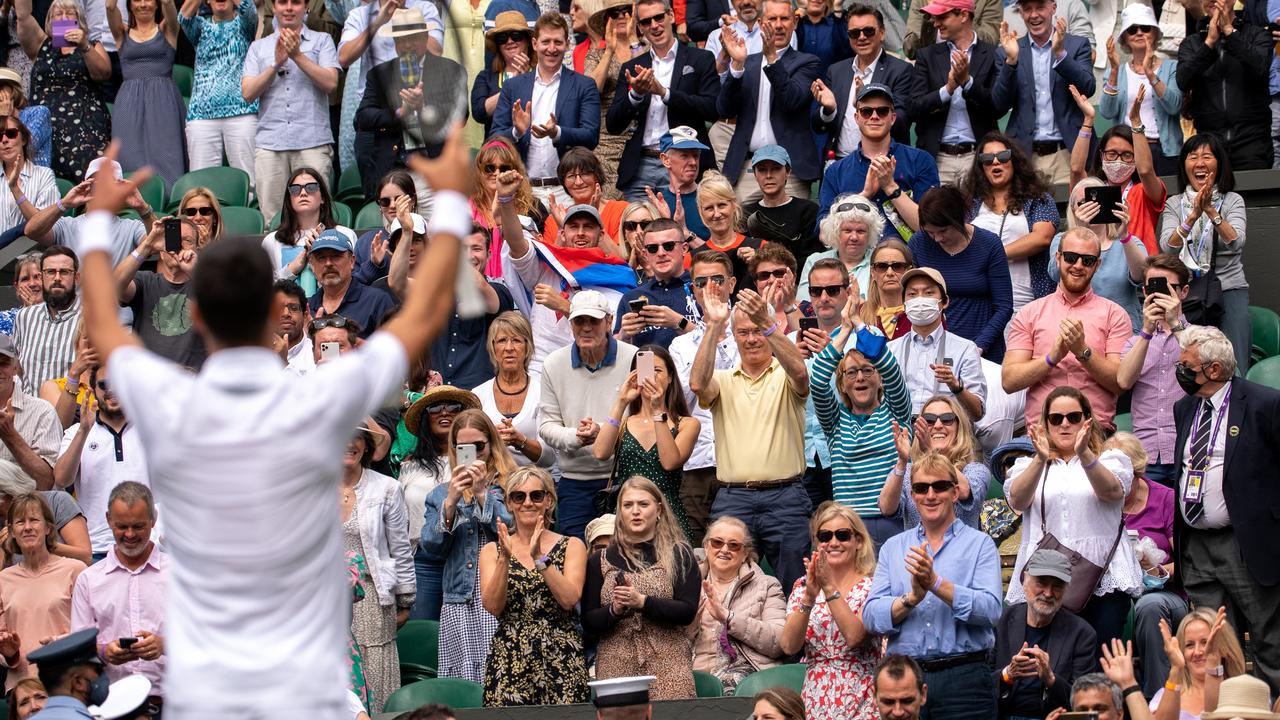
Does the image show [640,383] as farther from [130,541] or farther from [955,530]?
[130,541]

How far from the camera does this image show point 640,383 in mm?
10117

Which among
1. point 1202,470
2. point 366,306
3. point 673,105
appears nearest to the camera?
point 1202,470

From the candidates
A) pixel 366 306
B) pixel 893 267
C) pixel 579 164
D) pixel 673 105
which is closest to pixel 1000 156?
pixel 893 267

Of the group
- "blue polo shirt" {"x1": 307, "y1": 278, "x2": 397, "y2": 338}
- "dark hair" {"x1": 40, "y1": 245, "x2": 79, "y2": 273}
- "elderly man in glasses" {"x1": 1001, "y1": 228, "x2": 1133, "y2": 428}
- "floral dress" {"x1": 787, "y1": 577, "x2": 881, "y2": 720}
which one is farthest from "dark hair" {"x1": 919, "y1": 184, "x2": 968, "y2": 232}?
"dark hair" {"x1": 40, "y1": 245, "x2": 79, "y2": 273}

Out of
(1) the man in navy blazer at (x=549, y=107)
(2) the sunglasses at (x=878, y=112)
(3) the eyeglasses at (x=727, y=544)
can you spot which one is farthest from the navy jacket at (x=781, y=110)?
(3) the eyeglasses at (x=727, y=544)

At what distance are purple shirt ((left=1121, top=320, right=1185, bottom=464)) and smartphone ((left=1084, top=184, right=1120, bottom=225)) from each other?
1.04m

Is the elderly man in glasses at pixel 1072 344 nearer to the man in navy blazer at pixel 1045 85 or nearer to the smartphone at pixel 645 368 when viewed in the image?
the smartphone at pixel 645 368

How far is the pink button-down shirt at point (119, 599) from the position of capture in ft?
29.4

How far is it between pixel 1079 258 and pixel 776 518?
99.4 inches

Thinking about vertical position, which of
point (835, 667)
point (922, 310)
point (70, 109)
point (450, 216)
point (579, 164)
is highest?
point (70, 109)

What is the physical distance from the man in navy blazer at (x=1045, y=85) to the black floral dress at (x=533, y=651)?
5920 mm

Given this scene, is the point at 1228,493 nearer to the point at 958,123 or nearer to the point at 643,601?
the point at 643,601

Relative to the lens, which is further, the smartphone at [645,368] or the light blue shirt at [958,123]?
the light blue shirt at [958,123]

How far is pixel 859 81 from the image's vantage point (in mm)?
13328
